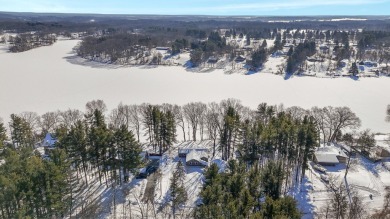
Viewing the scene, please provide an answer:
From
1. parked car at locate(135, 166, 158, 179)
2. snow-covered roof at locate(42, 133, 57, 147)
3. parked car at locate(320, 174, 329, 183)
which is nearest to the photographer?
parked car at locate(320, 174, 329, 183)

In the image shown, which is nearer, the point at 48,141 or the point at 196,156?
the point at 196,156

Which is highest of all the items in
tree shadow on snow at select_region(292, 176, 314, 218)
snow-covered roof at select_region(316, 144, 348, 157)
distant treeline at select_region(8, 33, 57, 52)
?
distant treeline at select_region(8, 33, 57, 52)

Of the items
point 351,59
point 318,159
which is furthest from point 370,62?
point 318,159

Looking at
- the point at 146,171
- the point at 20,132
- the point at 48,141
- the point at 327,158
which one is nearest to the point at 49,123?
the point at 48,141

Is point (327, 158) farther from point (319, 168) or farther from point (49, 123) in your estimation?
point (49, 123)

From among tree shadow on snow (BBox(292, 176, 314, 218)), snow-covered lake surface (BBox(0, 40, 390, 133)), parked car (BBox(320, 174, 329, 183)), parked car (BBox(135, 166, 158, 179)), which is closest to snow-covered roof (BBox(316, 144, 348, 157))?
parked car (BBox(320, 174, 329, 183))

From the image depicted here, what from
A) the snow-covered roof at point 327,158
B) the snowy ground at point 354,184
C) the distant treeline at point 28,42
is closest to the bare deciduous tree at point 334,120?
the snow-covered roof at point 327,158

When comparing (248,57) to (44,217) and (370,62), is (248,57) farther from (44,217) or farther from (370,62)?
(44,217)

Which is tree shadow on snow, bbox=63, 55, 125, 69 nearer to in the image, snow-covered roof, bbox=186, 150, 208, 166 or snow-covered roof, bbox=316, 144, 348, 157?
snow-covered roof, bbox=186, 150, 208, 166
